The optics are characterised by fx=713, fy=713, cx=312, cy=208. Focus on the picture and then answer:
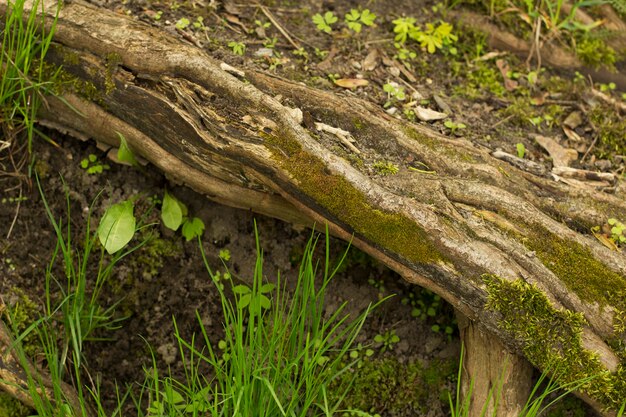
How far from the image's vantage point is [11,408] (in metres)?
3.40

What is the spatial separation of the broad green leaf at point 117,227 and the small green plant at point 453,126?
1.73 metres

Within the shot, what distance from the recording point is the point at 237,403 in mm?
2711

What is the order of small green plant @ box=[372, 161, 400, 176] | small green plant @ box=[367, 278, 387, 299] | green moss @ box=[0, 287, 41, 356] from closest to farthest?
small green plant @ box=[372, 161, 400, 176] < green moss @ box=[0, 287, 41, 356] < small green plant @ box=[367, 278, 387, 299]

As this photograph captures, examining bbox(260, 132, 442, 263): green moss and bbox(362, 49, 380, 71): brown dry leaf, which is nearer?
bbox(260, 132, 442, 263): green moss

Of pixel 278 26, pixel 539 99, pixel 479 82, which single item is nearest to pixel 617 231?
pixel 539 99

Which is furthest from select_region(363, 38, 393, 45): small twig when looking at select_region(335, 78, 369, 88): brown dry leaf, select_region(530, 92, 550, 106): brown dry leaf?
select_region(530, 92, 550, 106): brown dry leaf

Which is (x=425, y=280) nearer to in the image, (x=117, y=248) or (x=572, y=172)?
(x=572, y=172)

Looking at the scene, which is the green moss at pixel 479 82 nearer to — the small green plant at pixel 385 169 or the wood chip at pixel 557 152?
the wood chip at pixel 557 152

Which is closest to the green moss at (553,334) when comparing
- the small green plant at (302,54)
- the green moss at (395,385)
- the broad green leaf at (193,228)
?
the green moss at (395,385)

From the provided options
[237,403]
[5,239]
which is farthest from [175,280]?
[237,403]

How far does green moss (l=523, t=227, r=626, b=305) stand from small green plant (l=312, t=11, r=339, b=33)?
1766 mm

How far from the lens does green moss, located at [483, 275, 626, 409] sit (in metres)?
3.04

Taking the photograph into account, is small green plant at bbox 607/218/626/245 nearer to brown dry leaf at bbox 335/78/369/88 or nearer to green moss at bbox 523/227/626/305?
green moss at bbox 523/227/626/305

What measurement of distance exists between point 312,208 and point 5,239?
1.65m
